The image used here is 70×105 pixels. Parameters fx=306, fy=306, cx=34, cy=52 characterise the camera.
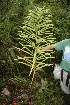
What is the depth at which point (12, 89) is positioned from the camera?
489cm

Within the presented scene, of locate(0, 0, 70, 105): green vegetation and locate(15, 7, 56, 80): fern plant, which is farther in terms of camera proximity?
locate(0, 0, 70, 105): green vegetation

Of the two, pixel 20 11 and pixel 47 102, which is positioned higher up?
pixel 20 11

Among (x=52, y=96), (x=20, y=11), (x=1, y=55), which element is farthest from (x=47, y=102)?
(x=20, y=11)

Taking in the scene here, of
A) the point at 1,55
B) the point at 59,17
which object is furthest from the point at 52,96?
the point at 59,17

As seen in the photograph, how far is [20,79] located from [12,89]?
0.21 metres

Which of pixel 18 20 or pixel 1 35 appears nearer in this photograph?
pixel 1 35

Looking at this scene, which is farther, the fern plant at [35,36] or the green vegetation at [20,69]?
the green vegetation at [20,69]

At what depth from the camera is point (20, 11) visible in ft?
18.4

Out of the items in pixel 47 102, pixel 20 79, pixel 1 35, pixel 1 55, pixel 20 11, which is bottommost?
pixel 47 102

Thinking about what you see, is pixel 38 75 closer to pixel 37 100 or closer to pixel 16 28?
pixel 37 100

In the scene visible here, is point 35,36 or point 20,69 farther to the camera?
point 20,69

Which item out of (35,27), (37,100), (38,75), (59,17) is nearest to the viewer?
(35,27)

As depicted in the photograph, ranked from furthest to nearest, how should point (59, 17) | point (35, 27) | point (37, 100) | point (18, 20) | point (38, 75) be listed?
point (59, 17) < point (18, 20) < point (38, 75) < point (37, 100) < point (35, 27)

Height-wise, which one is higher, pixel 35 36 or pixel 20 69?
pixel 35 36
